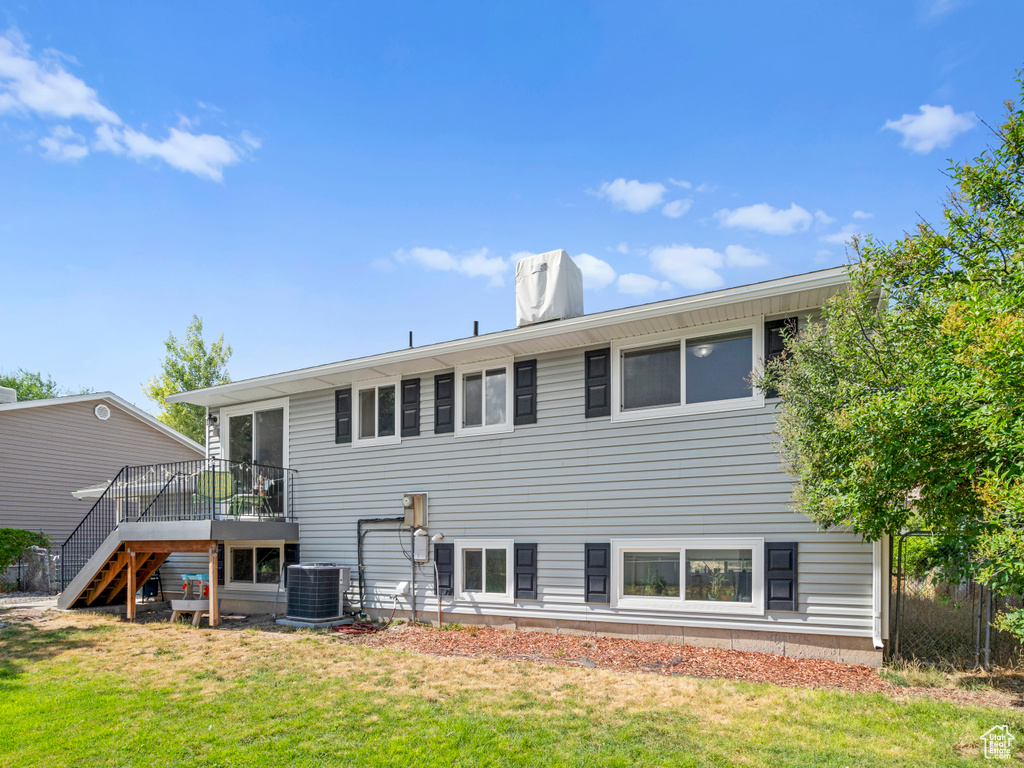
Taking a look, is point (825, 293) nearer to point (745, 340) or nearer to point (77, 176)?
point (745, 340)

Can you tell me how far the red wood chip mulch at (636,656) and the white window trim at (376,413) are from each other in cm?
310

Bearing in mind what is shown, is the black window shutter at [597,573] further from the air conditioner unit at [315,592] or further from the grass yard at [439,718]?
the air conditioner unit at [315,592]

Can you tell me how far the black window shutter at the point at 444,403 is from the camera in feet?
36.0

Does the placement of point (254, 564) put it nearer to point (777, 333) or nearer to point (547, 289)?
point (547, 289)

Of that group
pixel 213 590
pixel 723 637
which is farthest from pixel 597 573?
pixel 213 590

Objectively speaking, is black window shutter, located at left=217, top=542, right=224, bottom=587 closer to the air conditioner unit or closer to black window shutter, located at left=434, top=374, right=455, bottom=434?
the air conditioner unit

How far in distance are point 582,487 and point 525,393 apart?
165 centimetres

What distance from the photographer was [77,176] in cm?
1431

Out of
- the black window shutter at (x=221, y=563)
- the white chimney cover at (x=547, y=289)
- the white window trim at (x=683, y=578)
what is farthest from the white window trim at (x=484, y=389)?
the black window shutter at (x=221, y=563)

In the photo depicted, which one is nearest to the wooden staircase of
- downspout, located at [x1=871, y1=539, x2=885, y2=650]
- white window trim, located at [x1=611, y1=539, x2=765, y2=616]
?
white window trim, located at [x1=611, y1=539, x2=765, y2=616]

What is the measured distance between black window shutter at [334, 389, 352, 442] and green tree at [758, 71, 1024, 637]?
767 centimetres

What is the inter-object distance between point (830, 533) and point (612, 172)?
7786mm

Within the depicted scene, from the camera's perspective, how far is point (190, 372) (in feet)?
98.5

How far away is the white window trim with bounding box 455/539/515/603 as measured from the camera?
33.1 ft
